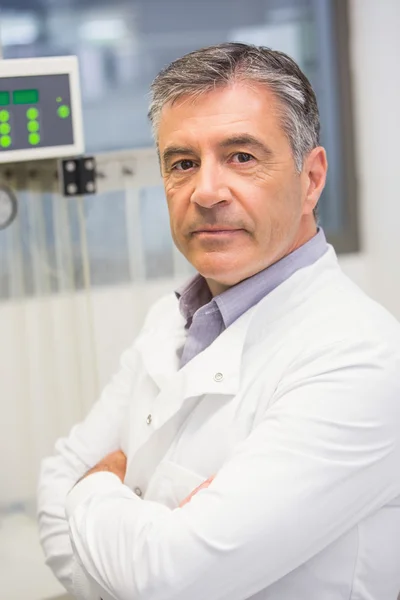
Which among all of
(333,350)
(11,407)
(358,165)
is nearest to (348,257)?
(358,165)

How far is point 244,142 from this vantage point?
40.1 inches

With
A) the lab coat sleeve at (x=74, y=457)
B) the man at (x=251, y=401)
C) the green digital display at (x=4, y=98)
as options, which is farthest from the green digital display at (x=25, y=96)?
the lab coat sleeve at (x=74, y=457)

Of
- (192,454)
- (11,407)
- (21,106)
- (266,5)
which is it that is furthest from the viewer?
(266,5)

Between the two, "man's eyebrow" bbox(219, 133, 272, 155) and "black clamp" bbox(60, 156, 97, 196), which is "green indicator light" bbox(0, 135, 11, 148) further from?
"man's eyebrow" bbox(219, 133, 272, 155)

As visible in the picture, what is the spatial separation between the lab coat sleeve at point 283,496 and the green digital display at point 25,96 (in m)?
0.69

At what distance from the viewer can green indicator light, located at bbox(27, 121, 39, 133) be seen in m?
1.36

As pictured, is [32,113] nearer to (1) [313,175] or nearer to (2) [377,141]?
(1) [313,175]

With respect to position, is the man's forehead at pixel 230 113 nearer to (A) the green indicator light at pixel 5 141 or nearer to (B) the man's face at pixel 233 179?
(B) the man's face at pixel 233 179

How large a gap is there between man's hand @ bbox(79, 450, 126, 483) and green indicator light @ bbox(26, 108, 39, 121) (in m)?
0.56

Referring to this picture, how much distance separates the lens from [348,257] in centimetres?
237

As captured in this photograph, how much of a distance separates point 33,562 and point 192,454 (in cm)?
59

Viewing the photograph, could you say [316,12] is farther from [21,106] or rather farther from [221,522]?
[221,522]

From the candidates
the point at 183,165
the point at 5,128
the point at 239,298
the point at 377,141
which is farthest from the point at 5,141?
the point at 377,141

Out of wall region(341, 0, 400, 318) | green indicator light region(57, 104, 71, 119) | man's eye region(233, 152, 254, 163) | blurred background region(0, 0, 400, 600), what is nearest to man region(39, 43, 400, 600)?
man's eye region(233, 152, 254, 163)
